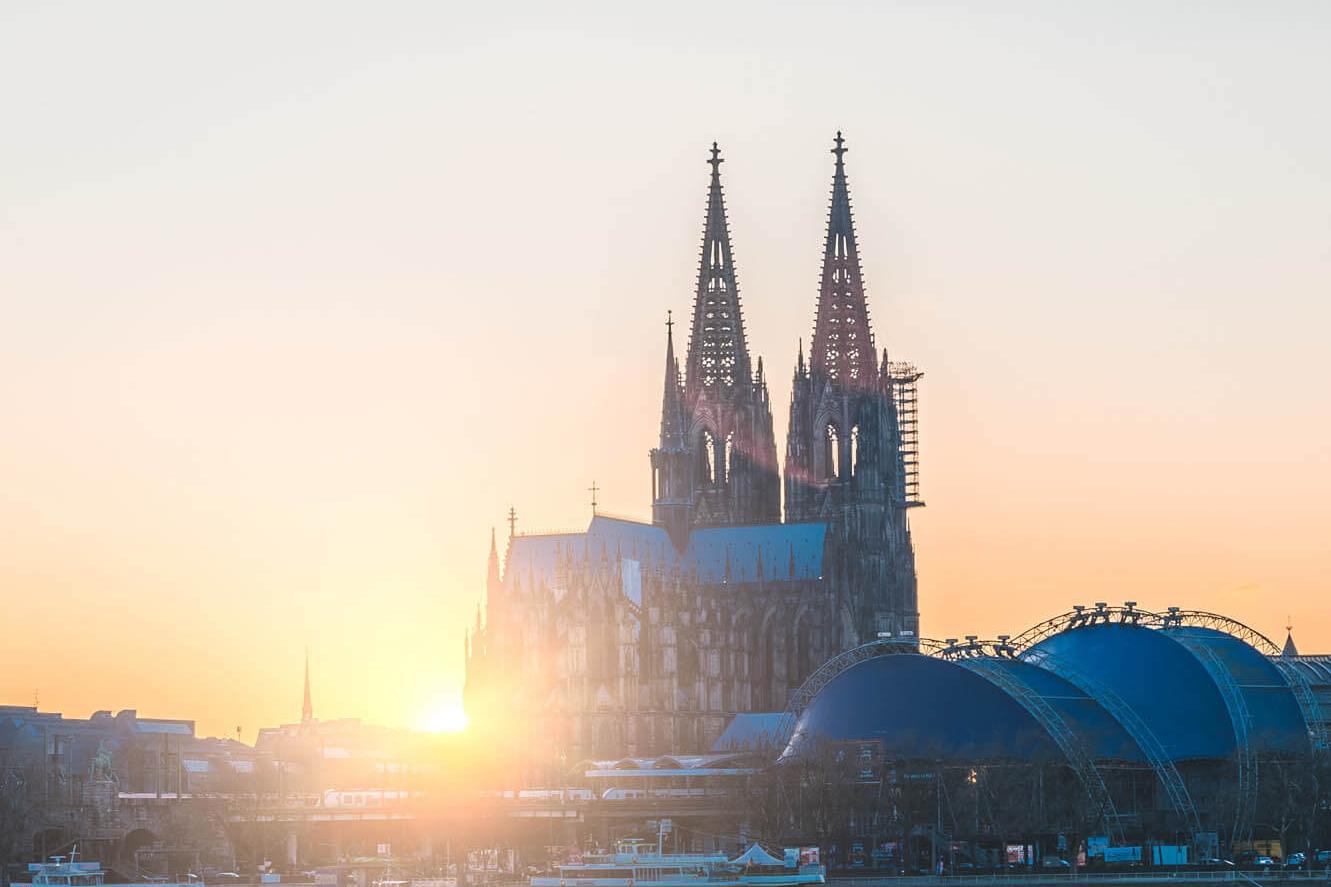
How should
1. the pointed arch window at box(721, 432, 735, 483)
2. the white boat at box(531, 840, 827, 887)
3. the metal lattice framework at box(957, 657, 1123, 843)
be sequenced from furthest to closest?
the pointed arch window at box(721, 432, 735, 483) → the metal lattice framework at box(957, 657, 1123, 843) → the white boat at box(531, 840, 827, 887)

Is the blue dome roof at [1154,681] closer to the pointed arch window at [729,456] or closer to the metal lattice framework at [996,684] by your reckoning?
the metal lattice framework at [996,684]

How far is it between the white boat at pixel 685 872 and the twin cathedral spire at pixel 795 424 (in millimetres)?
47599

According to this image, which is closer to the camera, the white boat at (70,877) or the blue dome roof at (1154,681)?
the white boat at (70,877)

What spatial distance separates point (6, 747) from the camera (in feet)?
545

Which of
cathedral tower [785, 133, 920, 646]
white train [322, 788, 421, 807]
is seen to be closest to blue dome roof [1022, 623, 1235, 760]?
cathedral tower [785, 133, 920, 646]

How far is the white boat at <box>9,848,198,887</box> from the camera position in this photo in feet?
432

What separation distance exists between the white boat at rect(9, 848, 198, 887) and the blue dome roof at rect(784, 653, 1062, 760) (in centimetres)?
3636

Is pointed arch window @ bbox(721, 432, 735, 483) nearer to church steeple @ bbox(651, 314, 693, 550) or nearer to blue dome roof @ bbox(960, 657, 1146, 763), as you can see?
church steeple @ bbox(651, 314, 693, 550)

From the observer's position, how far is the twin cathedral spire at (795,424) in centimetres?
17525

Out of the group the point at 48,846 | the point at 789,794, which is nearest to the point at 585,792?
the point at 789,794

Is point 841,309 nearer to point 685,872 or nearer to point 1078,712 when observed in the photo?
point 1078,712

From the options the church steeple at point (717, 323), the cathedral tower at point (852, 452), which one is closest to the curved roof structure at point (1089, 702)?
the cathedral tower at point (852, 452)

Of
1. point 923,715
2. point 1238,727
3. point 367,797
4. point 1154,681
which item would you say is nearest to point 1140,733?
point 1154,681

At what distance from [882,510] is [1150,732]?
101 feet
